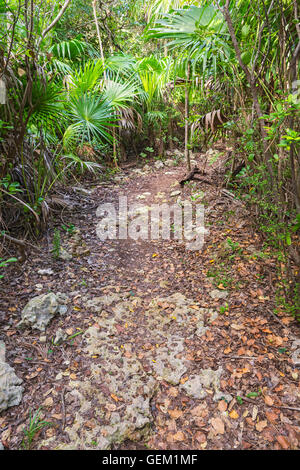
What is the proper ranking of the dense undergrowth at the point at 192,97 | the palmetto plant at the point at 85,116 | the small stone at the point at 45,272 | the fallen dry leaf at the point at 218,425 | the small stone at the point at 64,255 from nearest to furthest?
the fallen dry leaf at the point at 218,425, the dense undergrowth at the point at 192,97, the small stone at the point at 45,272, the small stone at the point at 64,255, the palmetto plant at the point at 85,116

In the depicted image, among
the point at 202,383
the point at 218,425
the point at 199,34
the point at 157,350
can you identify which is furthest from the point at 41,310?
the point at 199,34

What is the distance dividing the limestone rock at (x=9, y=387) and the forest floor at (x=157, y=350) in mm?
38

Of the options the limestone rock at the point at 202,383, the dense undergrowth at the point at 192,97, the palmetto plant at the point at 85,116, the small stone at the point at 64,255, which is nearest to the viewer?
the limestone rock at the point at 202,383

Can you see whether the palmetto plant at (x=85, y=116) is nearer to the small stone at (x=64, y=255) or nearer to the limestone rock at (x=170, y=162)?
the small stone at (x=64, y=255)

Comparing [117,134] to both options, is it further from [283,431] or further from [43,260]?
[283,431]

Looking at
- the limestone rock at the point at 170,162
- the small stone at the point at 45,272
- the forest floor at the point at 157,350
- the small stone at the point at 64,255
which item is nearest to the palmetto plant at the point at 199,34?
the forest floor at the point at 157,350

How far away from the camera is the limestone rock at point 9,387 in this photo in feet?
4.62

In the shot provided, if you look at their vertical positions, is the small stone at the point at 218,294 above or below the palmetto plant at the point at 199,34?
below

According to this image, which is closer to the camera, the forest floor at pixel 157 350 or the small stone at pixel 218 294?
the forest floor at pixel 157 350

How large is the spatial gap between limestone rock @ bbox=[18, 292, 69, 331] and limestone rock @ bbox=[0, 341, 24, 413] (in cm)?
32

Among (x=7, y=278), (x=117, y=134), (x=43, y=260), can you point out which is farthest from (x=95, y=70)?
(x=7, y=278)

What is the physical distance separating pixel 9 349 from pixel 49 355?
0.81ft

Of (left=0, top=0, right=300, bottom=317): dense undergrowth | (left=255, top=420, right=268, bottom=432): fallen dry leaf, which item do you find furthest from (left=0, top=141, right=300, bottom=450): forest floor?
(left=0, top=0, right=300, bottom=317): dense undergrowth

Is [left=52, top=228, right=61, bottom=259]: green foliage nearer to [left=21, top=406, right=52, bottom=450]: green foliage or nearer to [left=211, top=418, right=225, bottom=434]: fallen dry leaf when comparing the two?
[left=21, top=406, right=52, bottom=450]: green foliage
